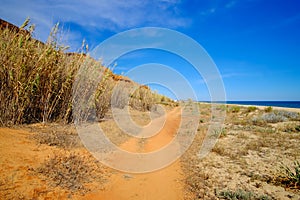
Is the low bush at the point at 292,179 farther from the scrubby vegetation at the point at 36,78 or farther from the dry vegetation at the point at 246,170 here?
the scrubby vegetation at the point at 36,78

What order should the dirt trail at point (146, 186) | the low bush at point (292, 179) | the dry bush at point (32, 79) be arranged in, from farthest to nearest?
the dry bush at point (32, 79), the low bush at point (292, 179), the dirt trail at point (146, 186)

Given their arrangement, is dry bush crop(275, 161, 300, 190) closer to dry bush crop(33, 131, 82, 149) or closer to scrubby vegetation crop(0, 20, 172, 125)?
dry bush crop(33, 131, 82, 149)

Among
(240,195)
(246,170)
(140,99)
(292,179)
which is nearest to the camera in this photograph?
(240,195)

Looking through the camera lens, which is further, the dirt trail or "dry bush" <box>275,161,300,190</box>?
"dry bush" <box>275,161,300,190</box>

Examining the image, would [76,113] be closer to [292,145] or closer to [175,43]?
[175,43]

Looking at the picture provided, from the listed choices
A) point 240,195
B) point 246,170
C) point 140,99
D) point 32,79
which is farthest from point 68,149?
point 140,99

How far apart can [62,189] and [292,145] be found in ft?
20.3

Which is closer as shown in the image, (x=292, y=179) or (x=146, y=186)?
(x=146, y=186)

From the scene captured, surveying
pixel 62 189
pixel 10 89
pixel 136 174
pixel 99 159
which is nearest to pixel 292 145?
pixel 136 174

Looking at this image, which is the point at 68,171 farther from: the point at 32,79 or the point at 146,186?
the point at 32,79

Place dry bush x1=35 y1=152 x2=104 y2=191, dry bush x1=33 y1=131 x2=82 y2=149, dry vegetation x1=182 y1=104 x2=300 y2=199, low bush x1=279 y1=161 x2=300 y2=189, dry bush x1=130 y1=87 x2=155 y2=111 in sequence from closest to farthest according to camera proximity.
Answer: dry bush x1=35 y1=152 x2=104 y2=191
dry vegetation x1=182 y1=104 x2=300 y2=199
low bush x1=279 y1=161 x2=300 y2=189
dry bush x1=33 y1=131 x2=82 y2=149
dry bush x1=130 y1=87 x2=155 y2=111

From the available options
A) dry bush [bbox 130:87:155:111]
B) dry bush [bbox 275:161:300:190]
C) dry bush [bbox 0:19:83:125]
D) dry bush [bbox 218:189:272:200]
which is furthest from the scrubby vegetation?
dry bush [bbox 130:87:155:111]

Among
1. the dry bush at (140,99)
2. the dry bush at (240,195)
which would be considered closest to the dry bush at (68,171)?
the dry bush at (240,195)

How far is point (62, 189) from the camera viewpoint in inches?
97.1
